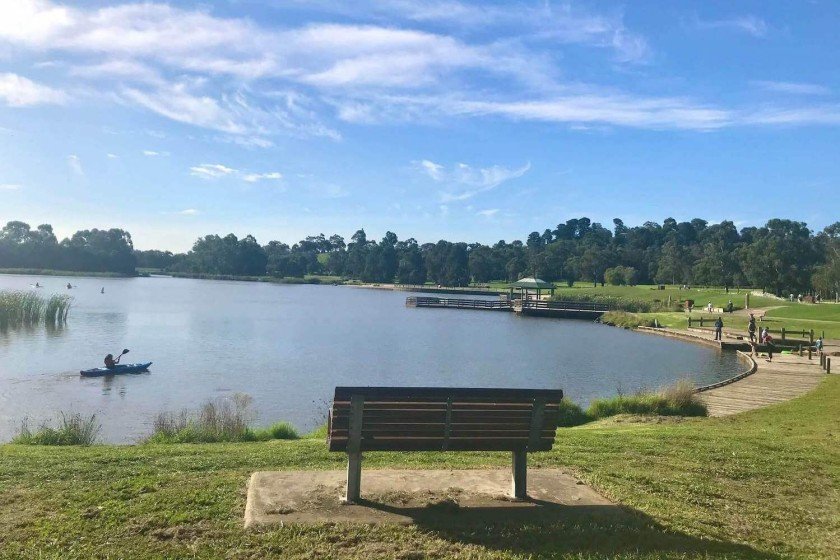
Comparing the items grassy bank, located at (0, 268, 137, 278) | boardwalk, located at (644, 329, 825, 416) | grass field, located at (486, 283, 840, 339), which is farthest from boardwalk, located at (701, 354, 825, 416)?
grassy bank, located at (0, 268, 137, 278)

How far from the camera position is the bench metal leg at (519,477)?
20.5ft

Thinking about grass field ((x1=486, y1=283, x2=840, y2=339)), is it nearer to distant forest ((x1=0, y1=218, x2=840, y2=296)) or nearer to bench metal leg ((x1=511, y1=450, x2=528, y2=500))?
distant forest ((x1=0, y1=218, x2=840, y2=296))

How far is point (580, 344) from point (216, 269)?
15984 cm

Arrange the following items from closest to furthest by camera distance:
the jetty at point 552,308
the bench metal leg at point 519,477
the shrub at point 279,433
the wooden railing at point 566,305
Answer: the bench metal leg at point 519,477 < the shrub at point 279,433 < the jetty at point 552,308 < the wooden railing at point 566,305

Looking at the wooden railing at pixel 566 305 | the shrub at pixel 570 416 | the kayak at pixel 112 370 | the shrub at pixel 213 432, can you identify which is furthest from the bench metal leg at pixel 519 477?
the wooden railing at pixel 566 305

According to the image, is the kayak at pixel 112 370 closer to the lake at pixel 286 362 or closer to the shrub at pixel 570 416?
the lake at pixel 286 362

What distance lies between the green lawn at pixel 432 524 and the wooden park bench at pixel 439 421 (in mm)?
756

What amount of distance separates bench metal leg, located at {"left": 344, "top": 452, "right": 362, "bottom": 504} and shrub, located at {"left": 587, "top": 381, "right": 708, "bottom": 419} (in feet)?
38.9

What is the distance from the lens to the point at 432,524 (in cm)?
547

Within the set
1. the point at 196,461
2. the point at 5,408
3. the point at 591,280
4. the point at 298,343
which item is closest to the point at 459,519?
the point at 196,461

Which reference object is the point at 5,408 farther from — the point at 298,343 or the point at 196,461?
the point at 298,343

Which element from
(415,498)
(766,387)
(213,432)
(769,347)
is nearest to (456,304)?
(769,347)

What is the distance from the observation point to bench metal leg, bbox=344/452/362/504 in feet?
19.5

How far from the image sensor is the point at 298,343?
4162cm
